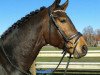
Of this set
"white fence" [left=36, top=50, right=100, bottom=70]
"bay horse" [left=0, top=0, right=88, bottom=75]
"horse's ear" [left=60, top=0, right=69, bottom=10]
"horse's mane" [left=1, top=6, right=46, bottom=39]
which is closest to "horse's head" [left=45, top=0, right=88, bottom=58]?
"bay horse" [left=0, top=0, right=88, bottom=75]

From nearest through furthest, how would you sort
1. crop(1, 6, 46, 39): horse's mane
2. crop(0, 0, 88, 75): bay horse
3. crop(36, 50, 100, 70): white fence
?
crop(0, 0, 88, 75): bay horse < crop(1, 6, 46, 39): horse's mane < crop(36, 50, 100, 70): white fence

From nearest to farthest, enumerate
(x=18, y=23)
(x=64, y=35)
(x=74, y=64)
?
(x=64, y=35)
(x=18, y=23)
(x=74, y=64)

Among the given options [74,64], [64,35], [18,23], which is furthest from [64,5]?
[74,64]

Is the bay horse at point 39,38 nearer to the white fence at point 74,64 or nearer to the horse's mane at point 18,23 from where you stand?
the horse's mane at point 18,23

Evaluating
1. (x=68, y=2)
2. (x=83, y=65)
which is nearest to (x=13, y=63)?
(x=68, y=2)

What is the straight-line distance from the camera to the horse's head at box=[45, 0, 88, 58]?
16.6 ft

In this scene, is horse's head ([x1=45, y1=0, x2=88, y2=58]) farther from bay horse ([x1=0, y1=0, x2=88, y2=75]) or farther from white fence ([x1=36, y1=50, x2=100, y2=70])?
white fence ([x1=36, y1=50, x2=100, y2=70])

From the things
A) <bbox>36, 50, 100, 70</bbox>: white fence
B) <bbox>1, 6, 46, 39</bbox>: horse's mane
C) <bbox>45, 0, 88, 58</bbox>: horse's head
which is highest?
<bbox>1, 6, 46, 39</bbox>: horse's mane

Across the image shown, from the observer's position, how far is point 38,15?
5.19 metres

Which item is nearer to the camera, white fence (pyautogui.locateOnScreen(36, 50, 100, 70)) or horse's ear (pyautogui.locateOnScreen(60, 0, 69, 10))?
horse's ear (pyautogui.locateOnScreen(60, 0, 69, 10))

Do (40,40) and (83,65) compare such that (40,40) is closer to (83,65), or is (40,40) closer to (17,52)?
(17,52)

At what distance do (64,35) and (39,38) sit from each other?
41 centimetres

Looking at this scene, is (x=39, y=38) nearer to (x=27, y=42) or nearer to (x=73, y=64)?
(x=27, y=42)

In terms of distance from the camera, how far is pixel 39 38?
201 inches
